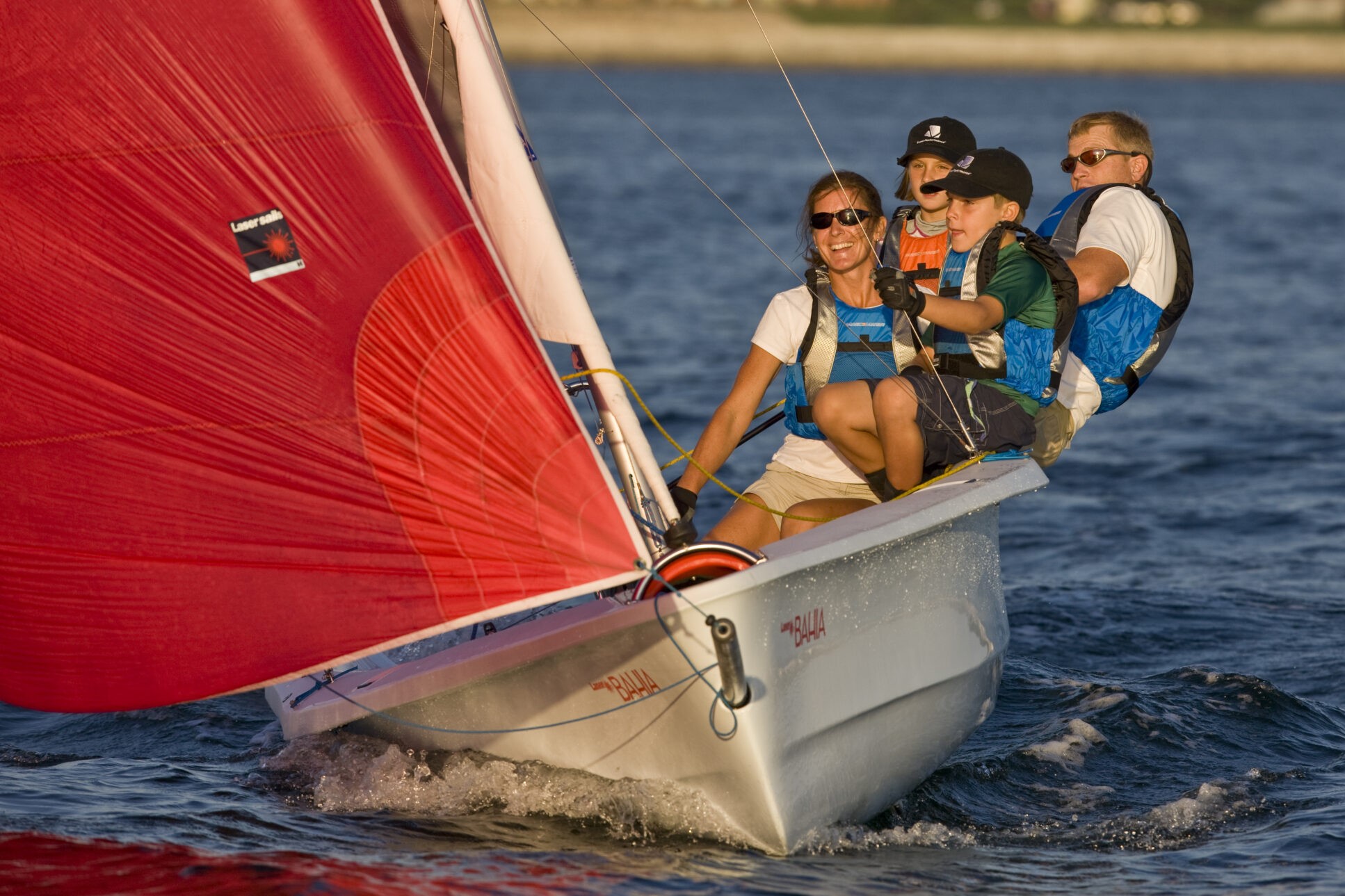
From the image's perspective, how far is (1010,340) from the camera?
178 inches

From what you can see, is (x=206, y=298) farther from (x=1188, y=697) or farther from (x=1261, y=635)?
(x=1261, y=635)

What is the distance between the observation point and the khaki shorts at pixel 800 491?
4.79 meters

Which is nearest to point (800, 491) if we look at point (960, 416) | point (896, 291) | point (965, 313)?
point (960, 416)

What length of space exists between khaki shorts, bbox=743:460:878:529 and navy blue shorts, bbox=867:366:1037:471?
0.73ft

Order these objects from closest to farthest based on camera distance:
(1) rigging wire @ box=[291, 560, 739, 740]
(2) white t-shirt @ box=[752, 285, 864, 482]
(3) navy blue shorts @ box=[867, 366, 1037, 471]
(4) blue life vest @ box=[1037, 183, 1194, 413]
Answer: (1) rigging wire @ box=[291, 560, 739, 740], (3) navy blue shorts @ box=[867, 366, 1037, 471], (2) white t-shirt @ box=[752, 285, 864, 482], (4) blue life vest @ box=[1037, 183, 1194, 413]

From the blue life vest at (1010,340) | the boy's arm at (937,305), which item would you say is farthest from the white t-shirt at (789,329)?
the boy's arm at (937,305)

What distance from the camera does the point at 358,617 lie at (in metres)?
3.67

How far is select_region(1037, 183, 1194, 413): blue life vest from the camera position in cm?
523

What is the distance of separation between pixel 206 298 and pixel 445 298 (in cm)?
54

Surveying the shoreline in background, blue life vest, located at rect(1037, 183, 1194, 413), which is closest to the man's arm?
blue life vest, located at rect(1037, 183, 1194, 413)

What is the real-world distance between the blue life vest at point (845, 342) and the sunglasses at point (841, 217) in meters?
0.14

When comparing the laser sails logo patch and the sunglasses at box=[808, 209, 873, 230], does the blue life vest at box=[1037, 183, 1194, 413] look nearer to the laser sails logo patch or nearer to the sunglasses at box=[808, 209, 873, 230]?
the sunglasses at box=[808, 209, 873, 230]

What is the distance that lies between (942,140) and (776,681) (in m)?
1.79

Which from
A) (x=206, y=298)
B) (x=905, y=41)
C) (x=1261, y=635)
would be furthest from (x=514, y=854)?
(x=905, y=41)
